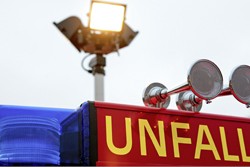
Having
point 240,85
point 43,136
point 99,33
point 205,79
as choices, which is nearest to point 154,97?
point 205,79

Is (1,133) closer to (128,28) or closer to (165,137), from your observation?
(165,137)

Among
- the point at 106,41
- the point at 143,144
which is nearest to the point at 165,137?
the point at 143,144

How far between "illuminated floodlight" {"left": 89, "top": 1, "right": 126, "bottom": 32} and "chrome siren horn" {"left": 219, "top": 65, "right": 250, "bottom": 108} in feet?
7.37

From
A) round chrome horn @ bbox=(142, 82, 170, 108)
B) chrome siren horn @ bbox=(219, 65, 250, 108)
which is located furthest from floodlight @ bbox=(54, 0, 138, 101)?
chrome siren horn @ bbox=(219, 65, 250, 108)

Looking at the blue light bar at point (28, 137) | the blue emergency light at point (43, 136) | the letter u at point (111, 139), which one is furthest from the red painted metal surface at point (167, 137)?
the blue light bar at point (28, 137)

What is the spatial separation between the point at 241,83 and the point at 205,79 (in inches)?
14.7

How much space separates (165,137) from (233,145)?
2.28 ft

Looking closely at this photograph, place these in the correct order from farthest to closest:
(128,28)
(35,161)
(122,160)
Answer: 1. (128,28)
2. (122,160)
3. (35,161)

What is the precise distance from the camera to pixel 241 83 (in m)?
5.14

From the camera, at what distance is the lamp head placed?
5066 mm

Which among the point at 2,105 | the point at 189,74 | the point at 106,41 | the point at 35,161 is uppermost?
the point at 106,41

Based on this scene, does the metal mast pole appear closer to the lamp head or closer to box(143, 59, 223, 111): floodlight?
box(143, 59, 223, 111): floodlight

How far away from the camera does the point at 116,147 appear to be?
14.9 feet

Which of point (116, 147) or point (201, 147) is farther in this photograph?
point (201, 147)
